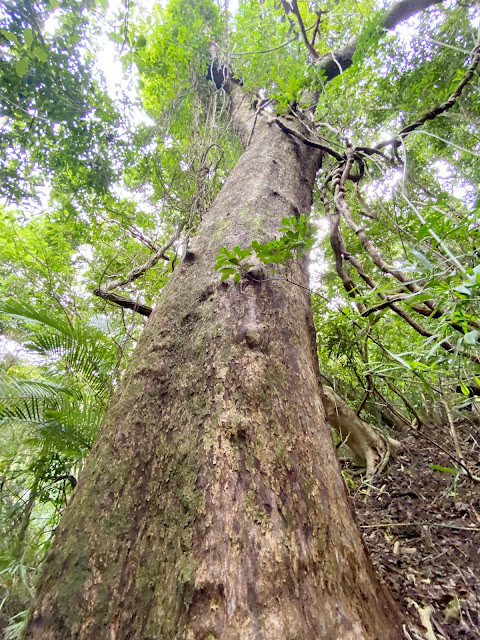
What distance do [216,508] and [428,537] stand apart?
3.60 ft

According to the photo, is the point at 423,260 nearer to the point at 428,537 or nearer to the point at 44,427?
the point at 428,537

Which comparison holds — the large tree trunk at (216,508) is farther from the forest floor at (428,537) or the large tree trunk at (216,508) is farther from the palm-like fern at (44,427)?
the palm-like fern at (44,427)

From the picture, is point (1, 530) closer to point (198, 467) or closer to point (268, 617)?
point (198, 467)

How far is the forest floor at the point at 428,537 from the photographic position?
0.83m

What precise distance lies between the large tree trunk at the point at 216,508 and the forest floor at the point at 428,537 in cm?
20

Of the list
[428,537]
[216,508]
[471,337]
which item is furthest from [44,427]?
[471,337]

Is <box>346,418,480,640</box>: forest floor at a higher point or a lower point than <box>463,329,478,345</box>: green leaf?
lower

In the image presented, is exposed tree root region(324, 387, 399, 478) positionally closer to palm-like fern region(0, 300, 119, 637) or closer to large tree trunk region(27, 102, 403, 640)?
large tree trunk region(27, 102, 403, 640)

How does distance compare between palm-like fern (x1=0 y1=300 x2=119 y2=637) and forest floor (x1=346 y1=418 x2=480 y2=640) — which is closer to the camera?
forest floor (x1=346 y1=418 x2=480 y2=640)

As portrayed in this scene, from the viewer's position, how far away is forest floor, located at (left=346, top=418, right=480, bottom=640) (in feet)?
2.72

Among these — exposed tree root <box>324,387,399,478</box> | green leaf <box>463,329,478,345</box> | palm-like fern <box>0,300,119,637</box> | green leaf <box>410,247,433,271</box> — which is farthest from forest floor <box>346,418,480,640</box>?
palm-like fern <box>0,300,119,637</box>

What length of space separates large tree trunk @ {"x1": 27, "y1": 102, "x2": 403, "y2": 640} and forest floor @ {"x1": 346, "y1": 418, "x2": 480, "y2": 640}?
7.9 inches

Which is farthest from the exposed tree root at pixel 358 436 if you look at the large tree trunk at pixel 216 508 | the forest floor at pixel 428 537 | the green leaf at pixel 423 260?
the green leaf at pixel 423 260

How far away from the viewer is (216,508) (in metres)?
0.64
